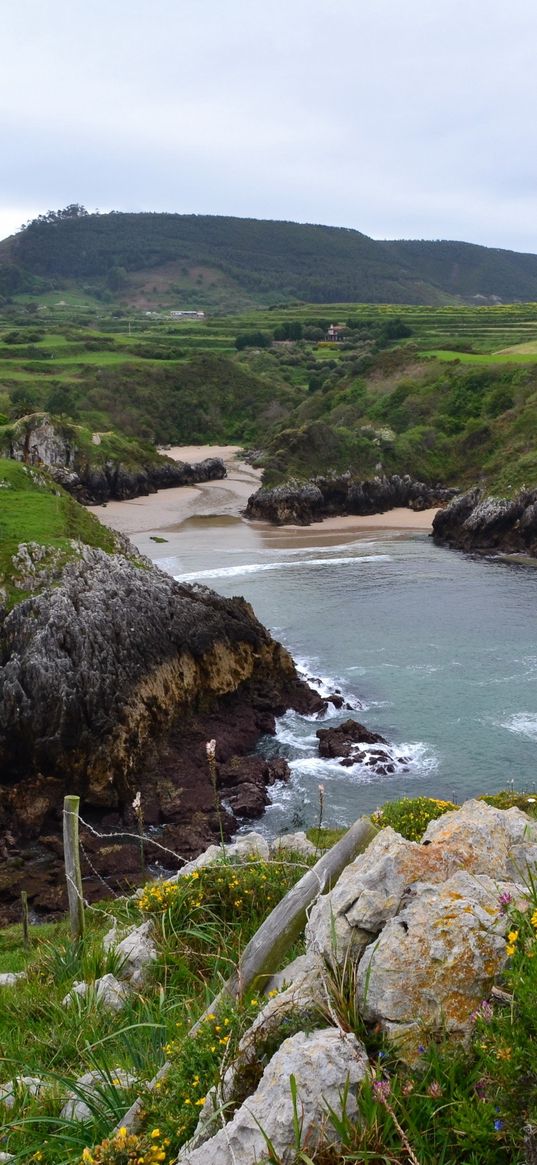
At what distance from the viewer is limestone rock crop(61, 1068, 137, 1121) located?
4828 mm

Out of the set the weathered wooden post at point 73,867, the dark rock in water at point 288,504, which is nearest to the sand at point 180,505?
the dark rock in water at point 288,504

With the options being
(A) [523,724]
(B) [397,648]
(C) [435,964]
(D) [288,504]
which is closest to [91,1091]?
(C) [435,964]

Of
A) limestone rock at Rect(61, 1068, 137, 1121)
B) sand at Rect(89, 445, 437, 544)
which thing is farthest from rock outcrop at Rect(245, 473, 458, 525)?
limestone rock at Rect(61, 1068, 137, 1121)

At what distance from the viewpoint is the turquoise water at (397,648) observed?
2320 cm

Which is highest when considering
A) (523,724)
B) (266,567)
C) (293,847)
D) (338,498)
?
(338,498)

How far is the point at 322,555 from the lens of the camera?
49281 mm

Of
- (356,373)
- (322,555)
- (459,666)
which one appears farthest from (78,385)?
(459,666)

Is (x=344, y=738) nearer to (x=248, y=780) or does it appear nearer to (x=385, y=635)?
(x=248, y=780)

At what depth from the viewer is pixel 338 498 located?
63281 mm

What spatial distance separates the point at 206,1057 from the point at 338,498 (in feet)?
195

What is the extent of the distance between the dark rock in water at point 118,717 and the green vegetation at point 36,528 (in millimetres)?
666

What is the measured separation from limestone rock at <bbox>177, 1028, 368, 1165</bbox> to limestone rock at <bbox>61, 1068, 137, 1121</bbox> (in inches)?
36.8

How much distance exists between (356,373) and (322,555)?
152 feet

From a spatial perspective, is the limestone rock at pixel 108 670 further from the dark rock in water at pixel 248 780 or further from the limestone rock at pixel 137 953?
the limestone rock at pixel 137 953
